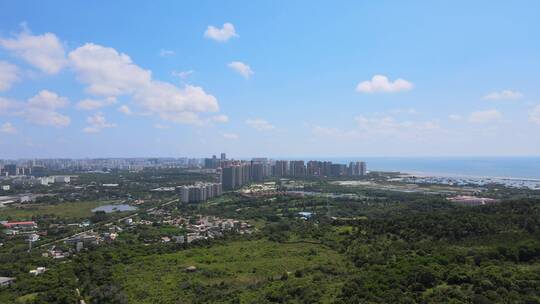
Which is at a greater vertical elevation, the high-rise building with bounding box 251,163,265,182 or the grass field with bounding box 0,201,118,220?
the high-rise building with bounding box 251,163,265,182

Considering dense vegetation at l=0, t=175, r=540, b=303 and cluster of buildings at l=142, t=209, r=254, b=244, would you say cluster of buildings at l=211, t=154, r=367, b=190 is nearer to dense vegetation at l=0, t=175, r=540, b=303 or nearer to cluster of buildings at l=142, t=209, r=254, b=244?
cluster of buildings at l=142, t=209, r=254, b=244

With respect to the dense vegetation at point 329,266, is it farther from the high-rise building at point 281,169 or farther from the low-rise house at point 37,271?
the high-rise building at point 281,169

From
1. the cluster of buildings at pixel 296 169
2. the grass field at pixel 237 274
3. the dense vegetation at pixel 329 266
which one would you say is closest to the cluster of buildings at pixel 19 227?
the dense vegetation at pixel 329 266

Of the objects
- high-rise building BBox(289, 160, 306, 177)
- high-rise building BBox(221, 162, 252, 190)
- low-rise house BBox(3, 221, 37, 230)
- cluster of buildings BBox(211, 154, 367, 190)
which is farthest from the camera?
high-rise building BBox(289, 160, 306, 177)

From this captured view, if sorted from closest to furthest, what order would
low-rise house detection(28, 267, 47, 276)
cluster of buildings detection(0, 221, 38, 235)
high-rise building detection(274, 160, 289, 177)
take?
low-rise house detection(28, 267, 47, 276), cluster of buildings detection(0, 221, 38, 235), high-rise building detection(274, 160, 289, 177)

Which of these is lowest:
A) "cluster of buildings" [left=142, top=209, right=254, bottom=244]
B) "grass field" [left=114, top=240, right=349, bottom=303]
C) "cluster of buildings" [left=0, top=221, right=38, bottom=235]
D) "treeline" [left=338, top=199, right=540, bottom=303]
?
"cluster of buildings" [left=0, top=221, right=38, bottom=235]

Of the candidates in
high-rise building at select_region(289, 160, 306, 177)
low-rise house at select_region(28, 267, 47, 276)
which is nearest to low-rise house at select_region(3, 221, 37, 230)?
low-rise house at select_region(28, 267, 47, 276)

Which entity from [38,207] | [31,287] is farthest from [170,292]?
[38,207]
